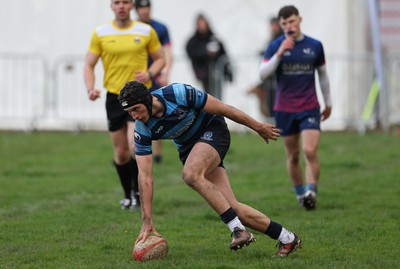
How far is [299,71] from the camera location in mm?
10969

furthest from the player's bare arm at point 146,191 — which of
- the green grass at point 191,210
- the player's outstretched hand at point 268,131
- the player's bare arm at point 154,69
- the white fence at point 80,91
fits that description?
the white fence at point 80,91

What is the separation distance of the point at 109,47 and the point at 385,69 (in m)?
10.5

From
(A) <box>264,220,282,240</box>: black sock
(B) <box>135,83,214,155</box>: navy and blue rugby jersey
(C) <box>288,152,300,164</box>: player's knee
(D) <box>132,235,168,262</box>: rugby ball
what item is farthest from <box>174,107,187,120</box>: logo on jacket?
(C) <box>288,152,300,164</box>: player's knee

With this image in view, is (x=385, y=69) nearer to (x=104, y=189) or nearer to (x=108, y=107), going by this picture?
(x=104, y=189)

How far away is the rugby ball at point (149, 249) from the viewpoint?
303 inches

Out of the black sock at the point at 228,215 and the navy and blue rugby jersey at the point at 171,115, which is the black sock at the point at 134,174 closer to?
the navy and blue rugby jersey at the point at 171,115

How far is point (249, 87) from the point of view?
21062mm

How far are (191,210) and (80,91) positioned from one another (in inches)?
429

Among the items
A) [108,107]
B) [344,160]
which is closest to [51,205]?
[108,107]

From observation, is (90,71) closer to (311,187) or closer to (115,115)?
(115,115)

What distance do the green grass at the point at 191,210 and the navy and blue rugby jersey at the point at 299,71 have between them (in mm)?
1199

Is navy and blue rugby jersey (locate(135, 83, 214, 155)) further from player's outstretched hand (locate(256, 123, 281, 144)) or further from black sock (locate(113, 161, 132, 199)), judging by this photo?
black sock (locate(113, 161, 132, 199))

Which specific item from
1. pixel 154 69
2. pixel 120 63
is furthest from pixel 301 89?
pixel 120 63

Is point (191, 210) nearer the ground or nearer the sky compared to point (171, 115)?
nearer the ground
